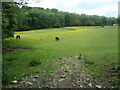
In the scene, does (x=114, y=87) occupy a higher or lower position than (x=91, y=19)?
lower

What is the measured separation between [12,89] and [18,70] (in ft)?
8.98

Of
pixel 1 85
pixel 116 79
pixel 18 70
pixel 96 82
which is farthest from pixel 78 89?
pixel 18 70

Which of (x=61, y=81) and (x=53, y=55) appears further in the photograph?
(x=53, y=55)

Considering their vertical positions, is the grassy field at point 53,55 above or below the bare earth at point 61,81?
above

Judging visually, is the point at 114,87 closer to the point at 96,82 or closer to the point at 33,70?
the point at 96,82

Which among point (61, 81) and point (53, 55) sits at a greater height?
point (53, 55)

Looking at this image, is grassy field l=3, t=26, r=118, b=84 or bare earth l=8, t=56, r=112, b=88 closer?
bare earth l=8, t=56, r=112, b=88

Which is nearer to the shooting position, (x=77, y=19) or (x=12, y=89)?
(x=12, y=89)

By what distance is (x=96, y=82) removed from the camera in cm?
607

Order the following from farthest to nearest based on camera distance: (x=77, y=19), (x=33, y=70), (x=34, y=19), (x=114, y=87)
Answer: (x=77, y=19), (x=34, y=19), (x=33, y=70), (x=114, y=87)

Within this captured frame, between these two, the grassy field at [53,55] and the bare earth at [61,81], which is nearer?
the bare earth at [61,81]

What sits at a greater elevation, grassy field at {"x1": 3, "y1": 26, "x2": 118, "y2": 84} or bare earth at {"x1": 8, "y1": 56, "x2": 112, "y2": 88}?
grassy field at {"x1": 3, "y1": 26, "x2": 118, "y2": 84}

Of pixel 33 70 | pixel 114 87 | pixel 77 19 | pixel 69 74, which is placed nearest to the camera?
pixel 114 87

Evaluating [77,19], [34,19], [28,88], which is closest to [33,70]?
[28,88]
